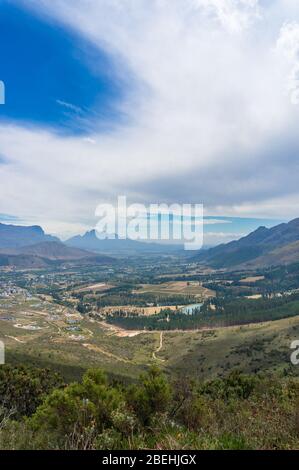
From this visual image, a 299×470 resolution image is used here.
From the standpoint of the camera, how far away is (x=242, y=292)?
198625 millimetres

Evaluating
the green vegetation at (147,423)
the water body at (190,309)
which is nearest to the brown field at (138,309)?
the water body at (190,309)

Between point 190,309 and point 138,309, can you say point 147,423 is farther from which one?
point 138,309

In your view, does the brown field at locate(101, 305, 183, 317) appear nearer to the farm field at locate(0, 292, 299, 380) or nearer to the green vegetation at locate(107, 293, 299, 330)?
the green vegetation at locate(107, 293, 299, 330)

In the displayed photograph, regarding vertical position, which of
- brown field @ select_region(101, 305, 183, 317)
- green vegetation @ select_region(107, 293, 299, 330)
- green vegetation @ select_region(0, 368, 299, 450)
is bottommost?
brown field @ select_region(101, 305, 183, 317)

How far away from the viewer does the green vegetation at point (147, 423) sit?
22.6 ft

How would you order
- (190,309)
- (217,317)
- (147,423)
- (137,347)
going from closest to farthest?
(147,423)
(137,347)
(217,317)
(190,309)

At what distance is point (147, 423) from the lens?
10883mm

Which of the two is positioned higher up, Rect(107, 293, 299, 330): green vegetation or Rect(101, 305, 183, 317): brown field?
Rect(107, 293, 299, 330): green vegetation

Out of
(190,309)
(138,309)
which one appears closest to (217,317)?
(190,309)

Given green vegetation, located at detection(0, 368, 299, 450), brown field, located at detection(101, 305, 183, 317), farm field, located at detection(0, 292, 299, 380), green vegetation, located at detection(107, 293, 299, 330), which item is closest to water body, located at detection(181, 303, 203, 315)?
green vegetation, located at detection(107, 293, 299, 330)

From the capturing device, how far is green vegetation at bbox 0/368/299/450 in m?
6.89

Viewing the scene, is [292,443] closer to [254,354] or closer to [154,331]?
[254,354]

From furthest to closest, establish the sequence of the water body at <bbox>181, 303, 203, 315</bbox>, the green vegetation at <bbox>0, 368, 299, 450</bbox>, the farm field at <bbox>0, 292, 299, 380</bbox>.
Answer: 1. the water body at <bbox>181, 303, 203, 315</bbox>
2. the farm field at <bbox>0, 292, 299, 380</bbox>
3. the green vegetation at <bbox>0, 368, 299, 450</bbox>

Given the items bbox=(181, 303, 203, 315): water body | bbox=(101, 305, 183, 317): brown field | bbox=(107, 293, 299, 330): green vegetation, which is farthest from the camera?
bbox=(101, 305, 183, 317): brown field
